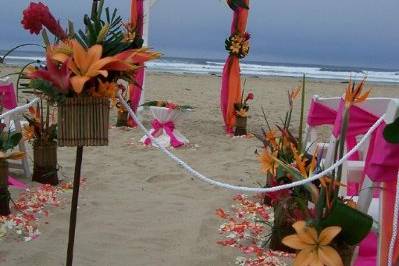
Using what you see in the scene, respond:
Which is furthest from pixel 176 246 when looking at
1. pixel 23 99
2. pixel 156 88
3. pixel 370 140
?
pixel 156 88

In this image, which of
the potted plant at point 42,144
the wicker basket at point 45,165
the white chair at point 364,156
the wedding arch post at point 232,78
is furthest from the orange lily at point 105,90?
the wedding arch post at point 232,78

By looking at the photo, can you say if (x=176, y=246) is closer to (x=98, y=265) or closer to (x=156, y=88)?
(x=98, y=265)

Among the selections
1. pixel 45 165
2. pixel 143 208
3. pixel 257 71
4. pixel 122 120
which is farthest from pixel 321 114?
pixel 257 71

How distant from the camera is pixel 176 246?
3.33 meters

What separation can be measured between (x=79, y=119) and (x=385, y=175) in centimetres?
122

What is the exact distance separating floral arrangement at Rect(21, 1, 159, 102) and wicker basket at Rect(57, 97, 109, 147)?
0.03 m

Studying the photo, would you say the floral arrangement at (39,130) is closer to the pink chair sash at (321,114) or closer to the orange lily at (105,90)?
the pink chair sash at (321,114)

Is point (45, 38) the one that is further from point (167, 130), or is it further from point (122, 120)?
point (122, 120)

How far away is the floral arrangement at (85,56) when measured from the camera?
6.53 ft

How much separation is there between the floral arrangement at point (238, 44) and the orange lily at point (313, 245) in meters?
5.78

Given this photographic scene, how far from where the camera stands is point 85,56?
6.51ft

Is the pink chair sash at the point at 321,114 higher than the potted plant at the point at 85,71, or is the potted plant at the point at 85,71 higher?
the potted plant at the point at 85,71

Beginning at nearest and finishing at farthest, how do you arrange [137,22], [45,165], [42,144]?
[42,144]
[45,165]
[137,22]

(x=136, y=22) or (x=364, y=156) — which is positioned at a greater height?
(x=136, y=22)
